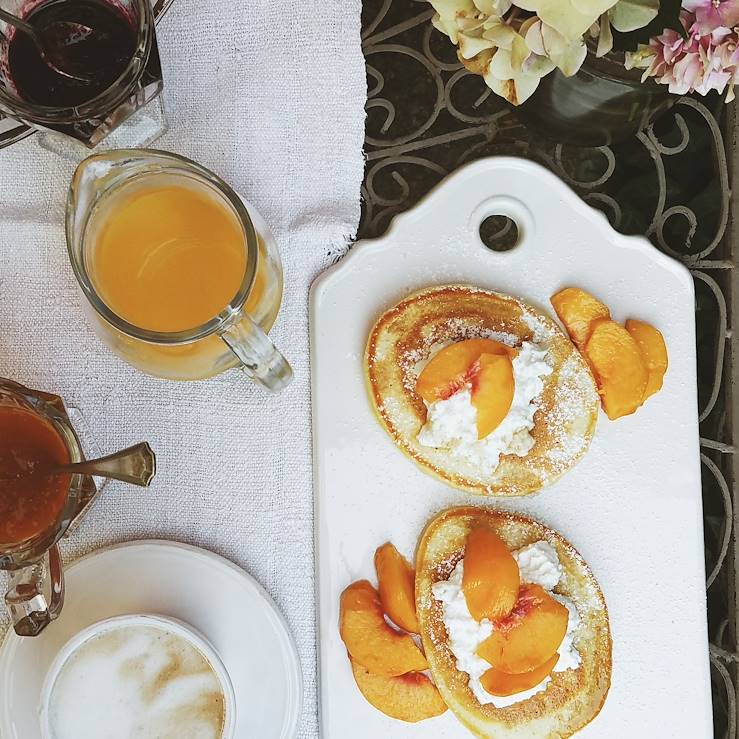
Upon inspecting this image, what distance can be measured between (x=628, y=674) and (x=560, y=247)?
52 centimetres

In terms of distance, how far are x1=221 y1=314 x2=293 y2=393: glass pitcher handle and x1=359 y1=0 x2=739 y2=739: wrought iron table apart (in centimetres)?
31

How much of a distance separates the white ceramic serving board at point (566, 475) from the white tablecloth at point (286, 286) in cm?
3

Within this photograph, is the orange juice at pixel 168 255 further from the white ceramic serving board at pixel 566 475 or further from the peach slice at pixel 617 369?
the peach slice at pixel 617 369

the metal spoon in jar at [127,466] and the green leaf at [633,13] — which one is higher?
the green leaf at [633,13]

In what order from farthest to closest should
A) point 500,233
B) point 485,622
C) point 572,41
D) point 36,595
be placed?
point 500,233 → point 485,622 → point 36,595 → point 572,41

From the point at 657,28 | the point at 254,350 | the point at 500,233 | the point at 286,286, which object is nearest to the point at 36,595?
the point at 254,350

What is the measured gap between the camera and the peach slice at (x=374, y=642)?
0.97 m

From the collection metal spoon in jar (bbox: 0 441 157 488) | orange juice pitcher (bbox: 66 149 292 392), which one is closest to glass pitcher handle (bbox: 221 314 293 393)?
orange juice pitcher (bbox: 66 149 292 392)

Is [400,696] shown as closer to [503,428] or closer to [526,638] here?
[526,638]

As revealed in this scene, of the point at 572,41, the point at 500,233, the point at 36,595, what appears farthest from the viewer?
the point at 500,233

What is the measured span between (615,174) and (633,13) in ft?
1.33

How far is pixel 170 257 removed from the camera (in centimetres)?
88

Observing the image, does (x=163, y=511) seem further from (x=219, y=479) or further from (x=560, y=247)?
(x=560, y=247)

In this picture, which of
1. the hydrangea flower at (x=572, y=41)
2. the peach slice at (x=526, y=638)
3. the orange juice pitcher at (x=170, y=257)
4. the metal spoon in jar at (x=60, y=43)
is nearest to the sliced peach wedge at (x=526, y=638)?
the peach slice at (x=526, y=638)
